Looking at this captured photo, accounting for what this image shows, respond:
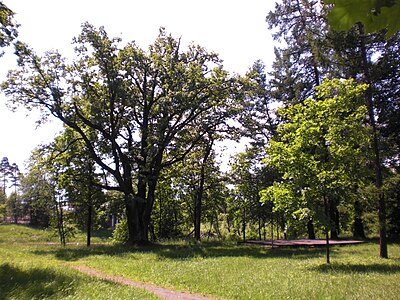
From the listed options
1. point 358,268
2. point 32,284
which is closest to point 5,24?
point 32,284

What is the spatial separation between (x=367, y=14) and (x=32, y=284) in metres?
8.56

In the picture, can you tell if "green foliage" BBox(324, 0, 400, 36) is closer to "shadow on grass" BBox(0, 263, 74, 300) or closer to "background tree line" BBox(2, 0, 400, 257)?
"shadow on grass" BBox(0, 263, 74, 300)

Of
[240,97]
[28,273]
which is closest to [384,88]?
[240,97]

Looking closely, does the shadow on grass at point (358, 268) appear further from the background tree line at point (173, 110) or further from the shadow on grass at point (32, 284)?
the shadow on grass at point (32, 284)

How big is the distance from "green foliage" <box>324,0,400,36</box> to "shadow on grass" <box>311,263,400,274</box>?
12414mm

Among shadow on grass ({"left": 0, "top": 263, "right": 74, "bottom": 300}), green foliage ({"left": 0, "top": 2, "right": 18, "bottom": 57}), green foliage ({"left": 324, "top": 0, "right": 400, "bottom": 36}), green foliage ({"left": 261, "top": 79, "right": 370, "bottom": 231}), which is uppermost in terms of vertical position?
green foliage ({"left": 0, "top": 2, "right": 18, "bottom": 57})

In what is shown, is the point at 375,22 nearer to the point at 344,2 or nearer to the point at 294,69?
the point at 344,2

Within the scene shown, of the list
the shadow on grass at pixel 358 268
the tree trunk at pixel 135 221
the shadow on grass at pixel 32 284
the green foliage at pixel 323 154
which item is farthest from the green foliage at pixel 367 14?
the tree trunk at pixel 135 221

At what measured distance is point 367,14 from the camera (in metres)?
1.26

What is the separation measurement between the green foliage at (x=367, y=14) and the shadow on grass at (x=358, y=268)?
12.4m

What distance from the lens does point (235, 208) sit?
39344 millimetres

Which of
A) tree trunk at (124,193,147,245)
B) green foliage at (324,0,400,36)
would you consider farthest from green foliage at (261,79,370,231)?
green foliage at (324,0,400,36)

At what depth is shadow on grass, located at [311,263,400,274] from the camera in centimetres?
1207

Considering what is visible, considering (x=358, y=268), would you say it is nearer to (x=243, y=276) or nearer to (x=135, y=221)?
(x=243, y=276)
